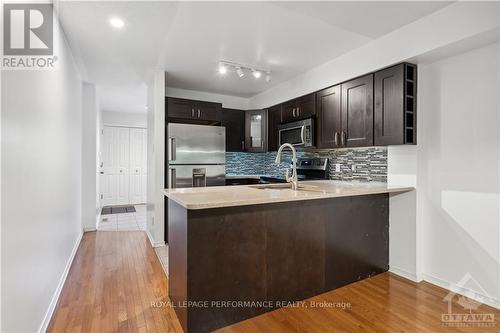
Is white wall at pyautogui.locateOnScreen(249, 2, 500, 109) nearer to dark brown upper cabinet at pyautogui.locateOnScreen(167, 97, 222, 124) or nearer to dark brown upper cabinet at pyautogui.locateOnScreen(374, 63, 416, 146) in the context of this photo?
dark brown upper cabinet at pyautogui.locateOnScreen(374, 63, 416, 146)

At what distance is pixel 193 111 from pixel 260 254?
8.86 feet

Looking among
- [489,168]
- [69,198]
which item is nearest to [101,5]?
[69,198]

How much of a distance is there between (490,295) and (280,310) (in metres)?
1.72

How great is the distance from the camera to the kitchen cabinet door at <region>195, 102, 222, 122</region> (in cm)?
411

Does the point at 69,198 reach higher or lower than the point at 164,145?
lower

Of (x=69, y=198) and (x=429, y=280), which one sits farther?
(x=69, y=198)

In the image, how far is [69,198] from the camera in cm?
308

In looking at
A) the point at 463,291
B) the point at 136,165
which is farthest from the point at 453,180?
the point at 136,165

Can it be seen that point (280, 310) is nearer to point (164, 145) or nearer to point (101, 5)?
point (164, 145)

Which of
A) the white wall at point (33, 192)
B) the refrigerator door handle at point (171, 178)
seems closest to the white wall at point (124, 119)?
the refrigerator door handle at point (171, 178)

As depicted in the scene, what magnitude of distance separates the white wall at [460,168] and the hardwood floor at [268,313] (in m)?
0.29

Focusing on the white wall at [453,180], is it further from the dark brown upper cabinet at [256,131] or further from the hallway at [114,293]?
the hallway at [114,293]

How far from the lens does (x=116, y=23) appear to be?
7.86ft

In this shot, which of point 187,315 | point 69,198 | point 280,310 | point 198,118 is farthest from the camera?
point 198,118
